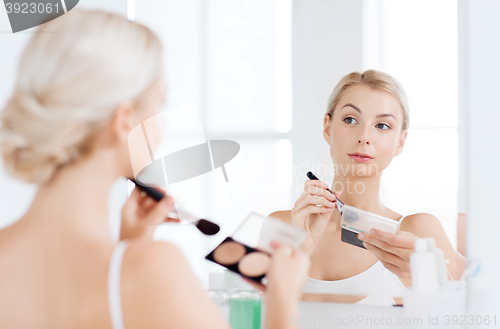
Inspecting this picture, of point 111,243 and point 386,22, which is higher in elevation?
point 386,22

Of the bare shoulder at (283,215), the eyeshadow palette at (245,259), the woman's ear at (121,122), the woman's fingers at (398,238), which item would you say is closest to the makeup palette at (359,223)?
the woman's fingers at (398,238)

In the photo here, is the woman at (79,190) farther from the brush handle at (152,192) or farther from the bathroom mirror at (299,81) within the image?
the bathroom mirror at (299,81)

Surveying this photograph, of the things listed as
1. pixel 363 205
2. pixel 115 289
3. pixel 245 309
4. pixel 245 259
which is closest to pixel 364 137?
pixel 363 205

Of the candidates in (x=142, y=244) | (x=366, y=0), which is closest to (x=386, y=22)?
(x=366, y=0)

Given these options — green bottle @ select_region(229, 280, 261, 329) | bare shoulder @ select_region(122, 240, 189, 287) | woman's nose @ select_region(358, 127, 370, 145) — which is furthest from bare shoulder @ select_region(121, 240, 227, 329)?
woman's nose @ select_region(358, 127, 370, 145)

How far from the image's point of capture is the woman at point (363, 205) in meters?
0.83

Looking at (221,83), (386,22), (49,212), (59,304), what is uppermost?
(386,22)

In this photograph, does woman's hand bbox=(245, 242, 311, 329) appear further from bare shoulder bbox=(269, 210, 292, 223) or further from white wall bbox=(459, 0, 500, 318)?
white wall bbox=(459, 0, 500, 318)

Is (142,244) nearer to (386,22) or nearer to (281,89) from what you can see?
(281,89)

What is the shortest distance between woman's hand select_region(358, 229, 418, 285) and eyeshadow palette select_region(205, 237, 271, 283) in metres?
0.23

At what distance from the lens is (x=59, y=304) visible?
600 millimetres

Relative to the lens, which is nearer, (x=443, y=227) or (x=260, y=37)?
(x=443, y=227)

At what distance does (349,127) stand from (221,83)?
324 mm

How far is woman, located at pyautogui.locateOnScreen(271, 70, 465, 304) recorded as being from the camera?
0.83 meters
